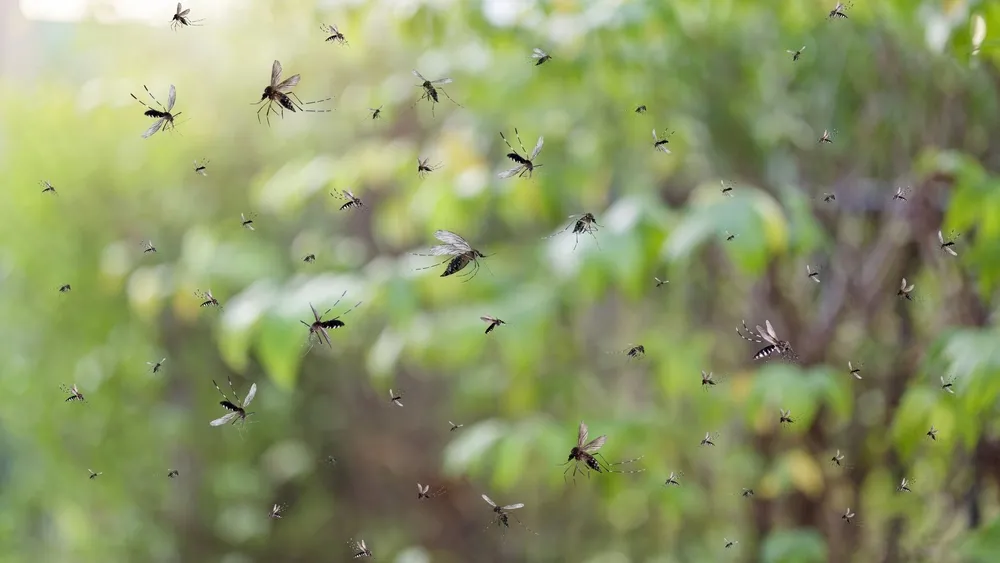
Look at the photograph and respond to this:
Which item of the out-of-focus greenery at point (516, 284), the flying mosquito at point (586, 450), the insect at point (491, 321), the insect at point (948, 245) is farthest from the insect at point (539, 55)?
the insect at point (948, 245)

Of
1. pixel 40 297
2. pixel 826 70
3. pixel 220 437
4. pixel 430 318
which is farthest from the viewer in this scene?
pixel 220 437

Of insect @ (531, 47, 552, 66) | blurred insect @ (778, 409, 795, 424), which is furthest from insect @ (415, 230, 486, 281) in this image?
blurred insect @ (778, 409, 795, 424)

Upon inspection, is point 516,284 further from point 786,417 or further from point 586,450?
point 786,417

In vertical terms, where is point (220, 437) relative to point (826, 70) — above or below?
below

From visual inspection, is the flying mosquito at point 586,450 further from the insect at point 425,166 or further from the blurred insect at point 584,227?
the insect at point 425,166

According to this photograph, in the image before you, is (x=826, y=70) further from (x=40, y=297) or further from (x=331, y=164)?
(x=40, y=297)

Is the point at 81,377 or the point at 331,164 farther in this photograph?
the point at 81,377

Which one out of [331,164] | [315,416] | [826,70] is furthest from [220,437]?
[826,70]

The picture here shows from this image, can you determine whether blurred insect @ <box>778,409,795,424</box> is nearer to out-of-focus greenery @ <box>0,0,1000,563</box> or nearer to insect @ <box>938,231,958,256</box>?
out-of-focus greenery @ <box>0,0,1000,563</box>
